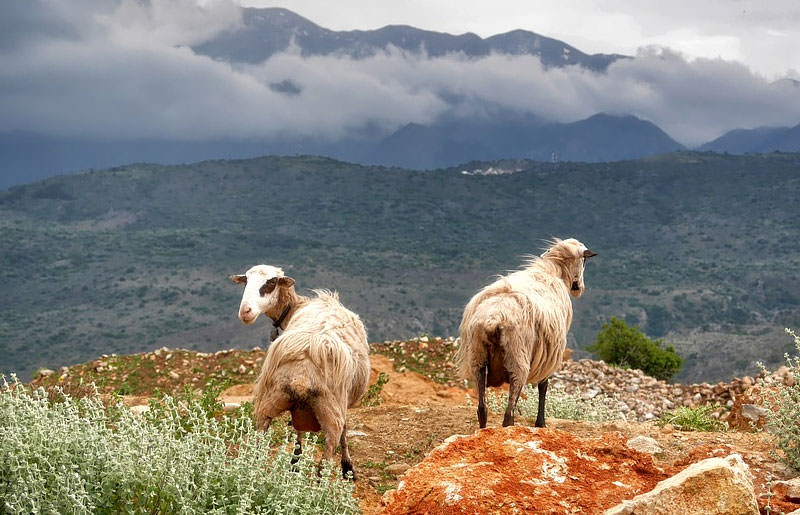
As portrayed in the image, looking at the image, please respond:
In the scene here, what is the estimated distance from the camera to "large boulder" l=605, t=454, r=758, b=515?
14.0 ft

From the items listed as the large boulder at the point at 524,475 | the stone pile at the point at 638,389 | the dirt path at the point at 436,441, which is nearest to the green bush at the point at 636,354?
the stone pile at the point at 638,389

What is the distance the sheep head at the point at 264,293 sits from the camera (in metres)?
8.84

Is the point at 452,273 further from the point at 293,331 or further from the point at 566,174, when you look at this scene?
the point at 293,331

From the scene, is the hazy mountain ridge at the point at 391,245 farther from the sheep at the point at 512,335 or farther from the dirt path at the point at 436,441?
the sheep at the point at 512,335

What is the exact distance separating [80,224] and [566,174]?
76.0 metres

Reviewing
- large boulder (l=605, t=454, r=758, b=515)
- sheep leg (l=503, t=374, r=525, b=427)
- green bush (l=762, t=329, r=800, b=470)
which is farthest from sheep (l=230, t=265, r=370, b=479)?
green bush (l=762, t=329, r=800, b=470)

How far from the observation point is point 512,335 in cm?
853

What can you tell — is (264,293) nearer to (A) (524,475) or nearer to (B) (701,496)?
(A) (524,475)

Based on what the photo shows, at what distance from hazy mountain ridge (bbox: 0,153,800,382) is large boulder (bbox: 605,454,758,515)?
1237 inches

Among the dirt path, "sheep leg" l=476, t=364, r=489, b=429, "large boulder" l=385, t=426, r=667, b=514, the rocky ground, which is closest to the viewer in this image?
"large boulder" l=385, t=426, r=667, b=514

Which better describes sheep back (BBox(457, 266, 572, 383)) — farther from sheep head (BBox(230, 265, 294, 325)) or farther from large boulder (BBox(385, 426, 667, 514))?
large boulder (BBox(385, 426, 667, 514))

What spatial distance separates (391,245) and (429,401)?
81.6 metres

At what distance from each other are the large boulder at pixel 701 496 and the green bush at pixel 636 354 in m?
21.4

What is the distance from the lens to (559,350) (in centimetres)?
932
